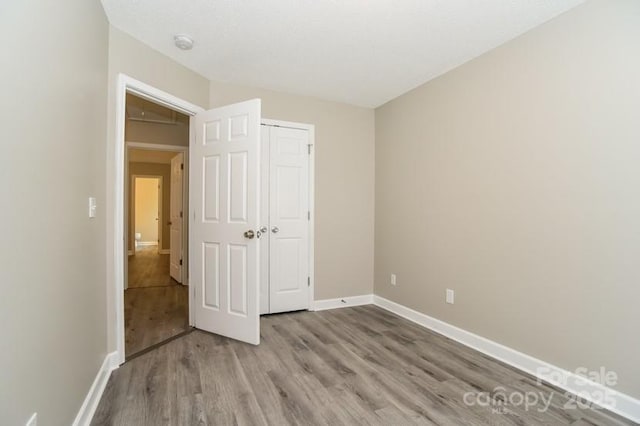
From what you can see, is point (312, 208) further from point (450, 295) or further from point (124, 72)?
point (124, 72)

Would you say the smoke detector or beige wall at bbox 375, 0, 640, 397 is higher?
the smoke detector

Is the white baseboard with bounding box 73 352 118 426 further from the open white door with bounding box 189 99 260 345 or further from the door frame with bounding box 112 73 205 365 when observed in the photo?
the open white door with bounding box 189 99 260 345

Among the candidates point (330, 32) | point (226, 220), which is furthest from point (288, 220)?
point (330, 32)

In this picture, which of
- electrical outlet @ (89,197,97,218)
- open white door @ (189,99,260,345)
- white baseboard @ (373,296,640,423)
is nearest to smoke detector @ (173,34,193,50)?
open white door @ (189,99,260,345)

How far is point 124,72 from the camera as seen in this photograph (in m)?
2.26

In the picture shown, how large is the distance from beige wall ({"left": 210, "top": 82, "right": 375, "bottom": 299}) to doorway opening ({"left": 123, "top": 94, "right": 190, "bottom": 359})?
5.61 feet

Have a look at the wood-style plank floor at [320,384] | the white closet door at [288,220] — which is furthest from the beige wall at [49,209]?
the white closet door at [288,220]

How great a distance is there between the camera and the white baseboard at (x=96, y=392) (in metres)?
1.58

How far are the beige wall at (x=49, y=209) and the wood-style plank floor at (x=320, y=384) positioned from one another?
0.41m

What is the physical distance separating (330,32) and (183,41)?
1.18m

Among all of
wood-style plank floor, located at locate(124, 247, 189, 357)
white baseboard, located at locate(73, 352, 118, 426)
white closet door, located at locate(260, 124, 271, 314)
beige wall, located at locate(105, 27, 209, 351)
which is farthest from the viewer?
white closet door, located at locate(260, 124, 271, 314)

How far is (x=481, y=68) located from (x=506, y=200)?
1175 mm

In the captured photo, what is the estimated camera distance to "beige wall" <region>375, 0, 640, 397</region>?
175cm

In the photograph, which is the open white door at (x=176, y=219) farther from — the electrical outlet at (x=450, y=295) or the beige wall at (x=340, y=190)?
the electrical outlet at (x=450, y=295)
